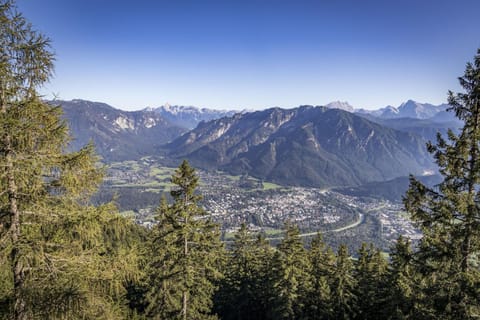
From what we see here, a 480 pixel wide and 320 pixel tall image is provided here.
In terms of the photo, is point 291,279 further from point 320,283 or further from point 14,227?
point 14,227

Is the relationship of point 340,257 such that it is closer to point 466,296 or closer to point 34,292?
point 466,296

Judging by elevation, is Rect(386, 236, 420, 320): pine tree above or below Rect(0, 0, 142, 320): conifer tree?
below

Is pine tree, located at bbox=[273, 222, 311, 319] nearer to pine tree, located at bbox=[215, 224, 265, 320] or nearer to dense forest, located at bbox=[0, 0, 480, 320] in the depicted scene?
pine tree, located at bbox=[215, 224, 265, 320]

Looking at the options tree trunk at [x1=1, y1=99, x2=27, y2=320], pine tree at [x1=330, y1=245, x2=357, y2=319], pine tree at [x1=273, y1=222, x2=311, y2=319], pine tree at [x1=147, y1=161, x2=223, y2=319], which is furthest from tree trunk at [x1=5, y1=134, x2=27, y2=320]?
pine tree at [x1=330, y1=245, x2=357, y2=319]

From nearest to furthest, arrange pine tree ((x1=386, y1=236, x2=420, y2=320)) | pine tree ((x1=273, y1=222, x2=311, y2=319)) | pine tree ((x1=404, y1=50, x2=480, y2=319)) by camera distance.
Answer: pine tree ((x1=404, y1=50, x2=480, y2=319)) → pine tree ((x1=386, y1=236, x2=420, y2=320)) → pine tree ((x1=273, y1=222, x2=311, y2=319))

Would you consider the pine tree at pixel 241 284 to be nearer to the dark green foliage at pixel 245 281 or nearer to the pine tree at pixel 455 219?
the dark green foliage at pixel 245 281

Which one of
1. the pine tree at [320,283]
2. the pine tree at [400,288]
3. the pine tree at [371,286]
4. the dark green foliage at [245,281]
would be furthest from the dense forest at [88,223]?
the dark green foliage at [245,281]

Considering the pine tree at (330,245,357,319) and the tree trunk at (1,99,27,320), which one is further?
the pine tree at (330,245,357,319)
